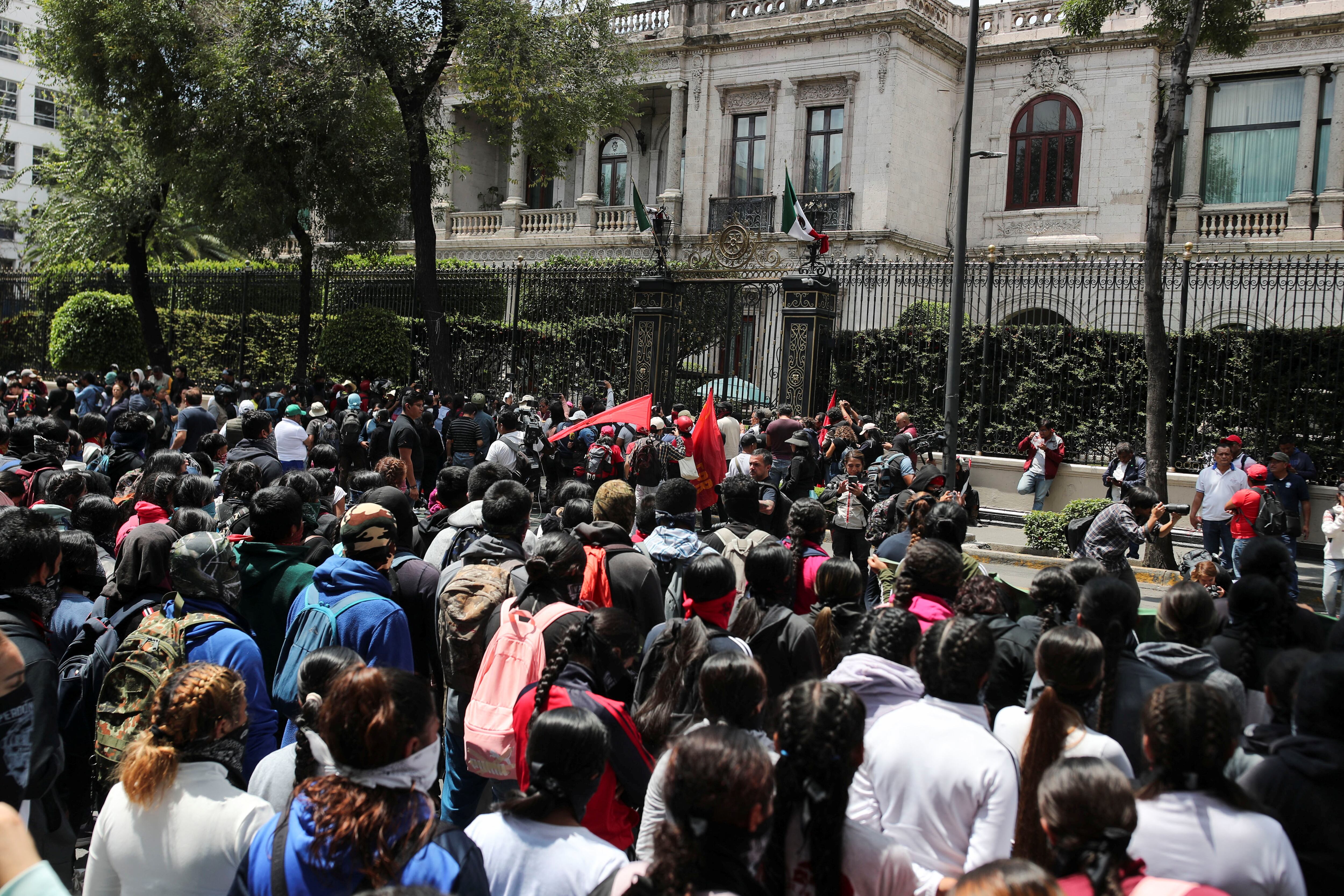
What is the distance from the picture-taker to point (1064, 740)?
3.22 m

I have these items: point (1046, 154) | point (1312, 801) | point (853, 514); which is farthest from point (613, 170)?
point (1312, 801)

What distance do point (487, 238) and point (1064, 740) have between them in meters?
28.4

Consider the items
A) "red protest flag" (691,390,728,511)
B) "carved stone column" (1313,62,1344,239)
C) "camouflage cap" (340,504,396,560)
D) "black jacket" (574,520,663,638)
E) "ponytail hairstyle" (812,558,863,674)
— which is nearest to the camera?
"ponytail hairstyle" (812,558,863,674)

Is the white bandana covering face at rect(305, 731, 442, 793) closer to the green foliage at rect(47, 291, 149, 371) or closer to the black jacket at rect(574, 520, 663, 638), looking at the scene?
the black jacket at rect(574, 520, 663, 638)

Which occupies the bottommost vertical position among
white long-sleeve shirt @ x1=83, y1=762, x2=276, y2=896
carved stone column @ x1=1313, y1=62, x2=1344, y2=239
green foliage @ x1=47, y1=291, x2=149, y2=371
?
white long-sleeve shirt @ x1=83, y1=762, x2=276, y2=896

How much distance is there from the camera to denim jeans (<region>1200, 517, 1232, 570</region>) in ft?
37.3

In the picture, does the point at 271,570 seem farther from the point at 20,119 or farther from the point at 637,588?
the point at 20,119

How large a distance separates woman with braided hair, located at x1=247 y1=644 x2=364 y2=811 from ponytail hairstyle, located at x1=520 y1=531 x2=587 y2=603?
0.99 metres

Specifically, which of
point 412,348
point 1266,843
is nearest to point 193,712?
point 1266,843

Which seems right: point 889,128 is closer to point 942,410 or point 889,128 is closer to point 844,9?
point 844,9

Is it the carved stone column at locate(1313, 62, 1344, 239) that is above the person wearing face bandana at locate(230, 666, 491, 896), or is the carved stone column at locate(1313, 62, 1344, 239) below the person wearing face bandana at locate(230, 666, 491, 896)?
above

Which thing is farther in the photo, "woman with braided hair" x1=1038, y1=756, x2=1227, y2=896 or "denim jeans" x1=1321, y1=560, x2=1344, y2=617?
"denim jeans" x1=1321, y1=560, x2=1344, y2=617

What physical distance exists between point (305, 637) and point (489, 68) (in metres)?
15.0

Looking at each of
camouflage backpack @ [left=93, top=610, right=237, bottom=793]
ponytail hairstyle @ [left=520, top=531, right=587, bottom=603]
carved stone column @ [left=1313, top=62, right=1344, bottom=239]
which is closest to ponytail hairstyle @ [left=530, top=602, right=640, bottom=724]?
ponytail hairstyle @ [left=520, top=531, right=587, bottom=603]
